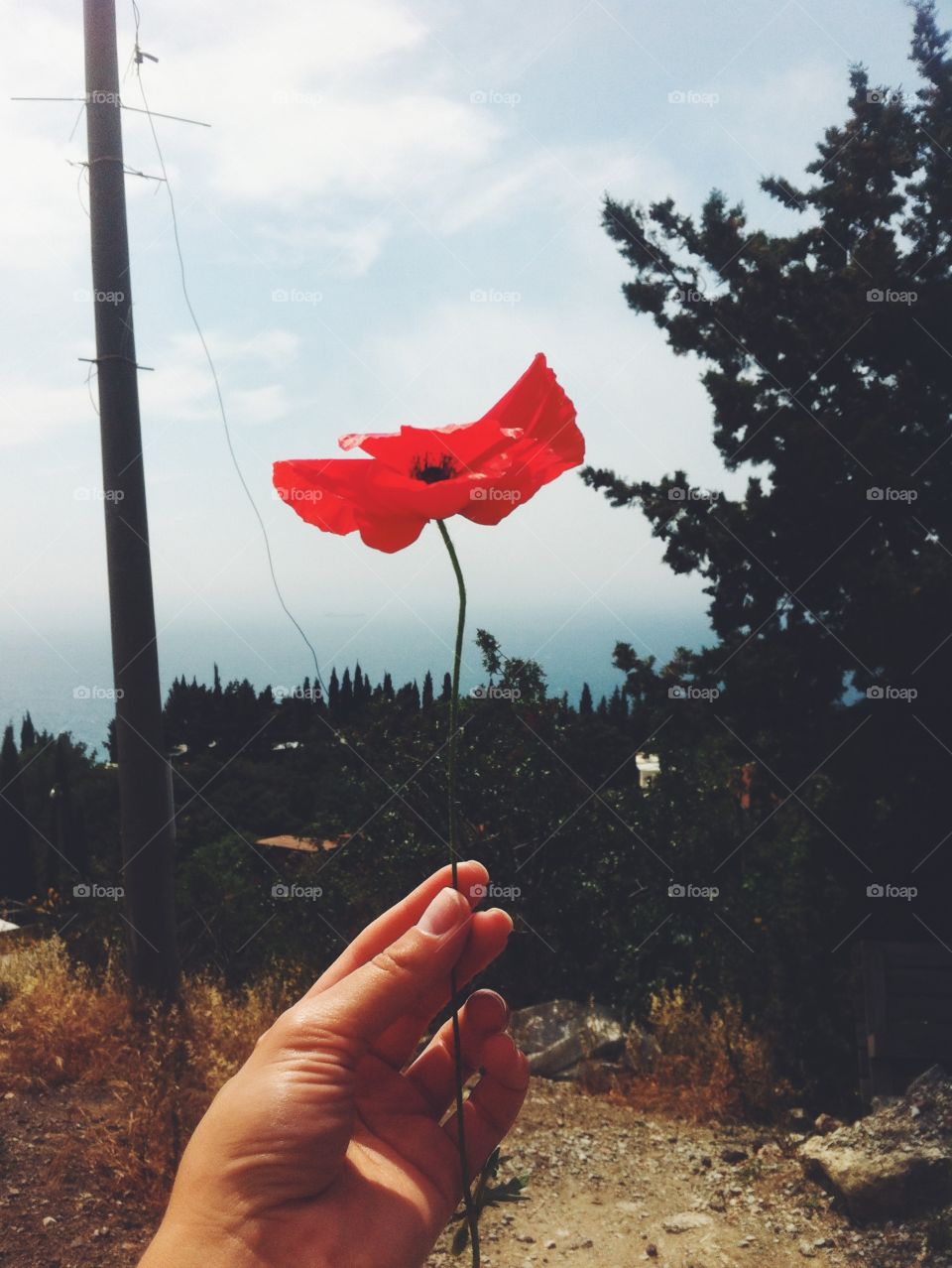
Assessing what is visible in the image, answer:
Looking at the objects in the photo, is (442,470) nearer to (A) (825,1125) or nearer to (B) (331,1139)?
(B) (331,1139)

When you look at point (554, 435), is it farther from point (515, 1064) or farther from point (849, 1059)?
point (849, 1059)

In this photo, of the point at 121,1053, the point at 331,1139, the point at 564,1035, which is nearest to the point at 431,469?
the point at 331,1139

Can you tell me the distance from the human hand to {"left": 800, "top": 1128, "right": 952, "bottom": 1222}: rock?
3.61 metres

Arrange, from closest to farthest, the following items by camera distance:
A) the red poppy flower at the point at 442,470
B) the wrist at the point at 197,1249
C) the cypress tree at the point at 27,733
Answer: the red poppy flower at the point at 442,470 < the wrist at the point at 197,1249 < the cypress tree at the point at 27,733

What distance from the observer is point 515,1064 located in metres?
1.65

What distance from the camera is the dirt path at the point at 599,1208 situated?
12.7ft

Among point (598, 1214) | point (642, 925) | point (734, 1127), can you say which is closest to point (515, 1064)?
point (598, 1214)

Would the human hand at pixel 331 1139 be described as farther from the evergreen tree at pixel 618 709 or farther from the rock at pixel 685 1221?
the evergreen tree at pixel 618 709

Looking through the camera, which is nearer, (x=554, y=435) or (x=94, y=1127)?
(x=554, y=435)

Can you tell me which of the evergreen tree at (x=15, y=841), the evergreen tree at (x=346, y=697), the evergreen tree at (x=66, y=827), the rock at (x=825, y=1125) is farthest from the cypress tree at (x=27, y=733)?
the rock at (x=825, y=1125)

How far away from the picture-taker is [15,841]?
12.9m

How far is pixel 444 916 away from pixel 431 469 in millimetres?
654

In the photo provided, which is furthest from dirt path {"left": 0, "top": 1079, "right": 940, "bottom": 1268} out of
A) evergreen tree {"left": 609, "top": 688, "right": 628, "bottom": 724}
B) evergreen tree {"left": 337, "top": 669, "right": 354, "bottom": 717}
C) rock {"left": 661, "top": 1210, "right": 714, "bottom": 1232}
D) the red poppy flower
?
the red poppy flower

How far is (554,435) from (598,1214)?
14.6 feet
